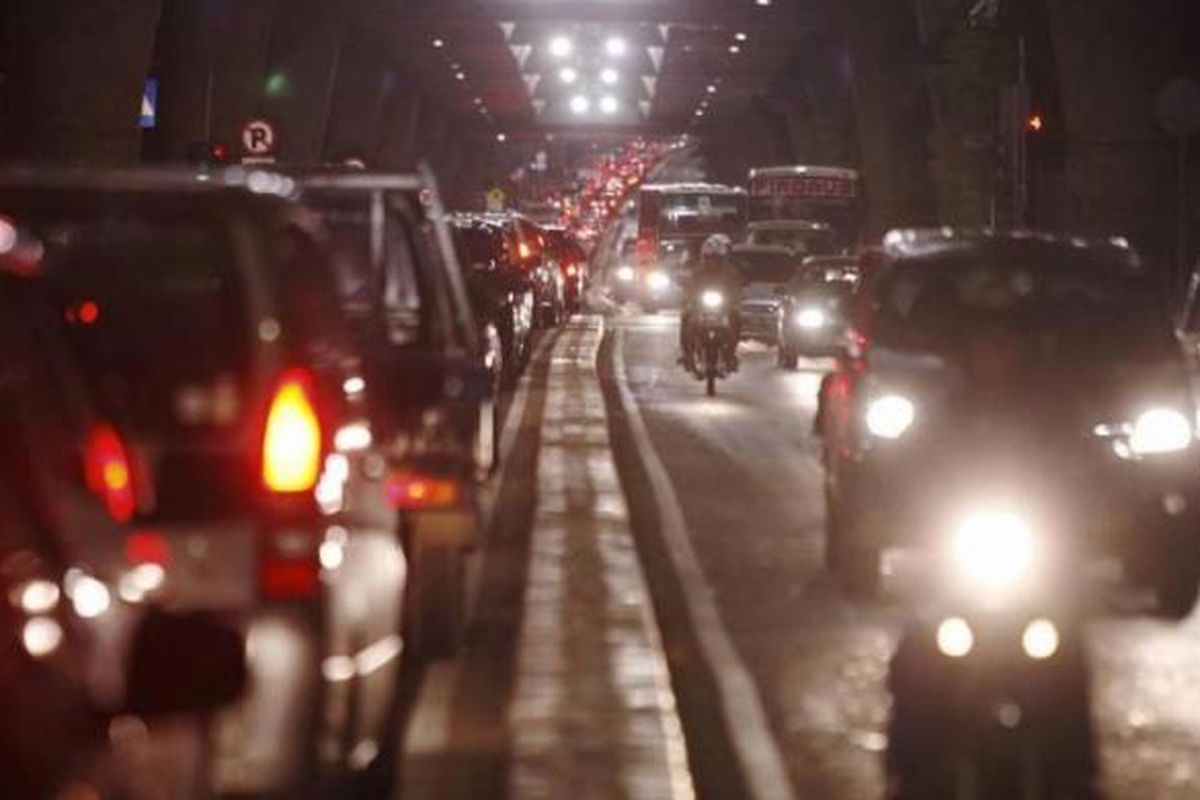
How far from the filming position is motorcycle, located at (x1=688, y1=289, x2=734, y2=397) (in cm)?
3403

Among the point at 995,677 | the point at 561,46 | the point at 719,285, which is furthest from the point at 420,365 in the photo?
the point at 561,46

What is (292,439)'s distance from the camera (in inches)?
320

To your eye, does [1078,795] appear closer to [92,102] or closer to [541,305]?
[92,102]

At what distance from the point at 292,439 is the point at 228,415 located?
0.77 feet

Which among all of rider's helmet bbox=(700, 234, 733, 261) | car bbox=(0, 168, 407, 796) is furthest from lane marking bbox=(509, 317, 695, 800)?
rider's helmet bbox=(700, 234, 733, 261)

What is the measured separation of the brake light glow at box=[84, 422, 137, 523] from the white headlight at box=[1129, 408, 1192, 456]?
826 centimetres

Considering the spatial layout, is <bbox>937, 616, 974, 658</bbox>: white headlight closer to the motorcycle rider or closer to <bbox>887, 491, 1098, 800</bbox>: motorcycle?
<bbox>887, 491, 1098, 800</bbox>: motorcycle

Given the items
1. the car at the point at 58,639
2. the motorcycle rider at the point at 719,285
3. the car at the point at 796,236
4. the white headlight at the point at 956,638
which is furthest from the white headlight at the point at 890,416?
the car at the point at 796,236

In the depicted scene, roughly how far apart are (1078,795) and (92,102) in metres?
34.8

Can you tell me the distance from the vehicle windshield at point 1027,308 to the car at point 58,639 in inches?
350

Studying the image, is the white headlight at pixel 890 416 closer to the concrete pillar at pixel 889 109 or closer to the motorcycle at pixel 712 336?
the motorcycle at pixel 712 336

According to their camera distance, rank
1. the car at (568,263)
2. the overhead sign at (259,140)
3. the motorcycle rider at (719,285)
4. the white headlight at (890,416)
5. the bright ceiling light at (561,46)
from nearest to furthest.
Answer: the white headlight at (890,416)
the motorcycle rider at (719,285)
the overhead sign at (259,140)
the car at (568,263)
the bright ceiling light at (561,46)

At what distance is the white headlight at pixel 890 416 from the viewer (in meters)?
15.0

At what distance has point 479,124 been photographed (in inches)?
5453
